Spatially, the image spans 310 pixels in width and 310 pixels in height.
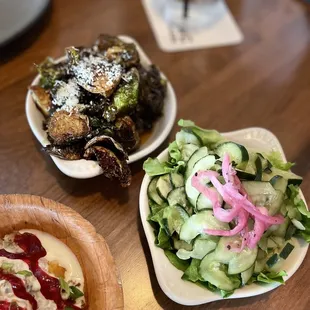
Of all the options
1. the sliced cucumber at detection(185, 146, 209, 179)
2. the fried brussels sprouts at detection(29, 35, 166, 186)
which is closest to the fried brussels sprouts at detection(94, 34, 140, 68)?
the fried brussels sprouts at detection(29, 35, 166, 186)

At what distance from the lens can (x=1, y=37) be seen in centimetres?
140

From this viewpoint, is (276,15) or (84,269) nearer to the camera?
(84,269)

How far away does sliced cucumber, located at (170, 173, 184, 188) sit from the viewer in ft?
3.46

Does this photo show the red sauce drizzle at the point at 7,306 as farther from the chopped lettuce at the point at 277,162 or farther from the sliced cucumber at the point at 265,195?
the chopped lettuce at the point at 277,162

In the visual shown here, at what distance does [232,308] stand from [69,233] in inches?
16.0

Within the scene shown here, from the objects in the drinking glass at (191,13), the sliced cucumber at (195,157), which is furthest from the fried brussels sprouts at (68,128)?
the drinking glass at (191,13)

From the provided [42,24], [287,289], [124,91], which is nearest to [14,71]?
[42,24]

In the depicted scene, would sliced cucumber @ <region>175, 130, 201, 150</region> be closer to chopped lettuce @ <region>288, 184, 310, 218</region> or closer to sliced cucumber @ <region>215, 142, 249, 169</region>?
sliced cucumber @ <region>215, 142, 249, 169</region>

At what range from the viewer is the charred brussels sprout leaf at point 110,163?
3.49 ft

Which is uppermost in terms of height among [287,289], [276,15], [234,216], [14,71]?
[14,71]

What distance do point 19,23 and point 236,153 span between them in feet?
2.78

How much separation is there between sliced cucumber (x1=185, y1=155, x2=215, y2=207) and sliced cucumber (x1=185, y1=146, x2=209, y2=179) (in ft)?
0.08

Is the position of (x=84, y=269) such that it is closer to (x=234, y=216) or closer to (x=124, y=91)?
(x=234, y=216)

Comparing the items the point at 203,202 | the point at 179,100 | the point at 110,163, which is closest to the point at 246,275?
the point at 203,202
